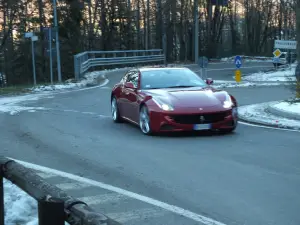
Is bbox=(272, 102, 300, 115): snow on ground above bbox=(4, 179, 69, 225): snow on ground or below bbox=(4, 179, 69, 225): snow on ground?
below

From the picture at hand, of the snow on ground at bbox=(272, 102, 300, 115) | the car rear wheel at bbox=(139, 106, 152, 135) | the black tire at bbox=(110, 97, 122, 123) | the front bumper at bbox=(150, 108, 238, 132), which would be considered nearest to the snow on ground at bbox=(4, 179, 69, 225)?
the front bumper at bbox=(150, 108, 238, 132)

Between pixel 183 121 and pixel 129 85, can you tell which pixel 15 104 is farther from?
pixel 183 121

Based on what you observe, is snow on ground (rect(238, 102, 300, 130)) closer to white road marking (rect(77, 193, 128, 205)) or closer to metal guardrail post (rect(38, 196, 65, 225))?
white road marking (rect(77, 193, 128, 205))

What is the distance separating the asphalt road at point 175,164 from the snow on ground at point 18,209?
782 millimetres

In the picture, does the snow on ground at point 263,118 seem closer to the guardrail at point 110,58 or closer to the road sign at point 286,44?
the road sign at point 286,44

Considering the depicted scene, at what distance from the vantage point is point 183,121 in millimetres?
10156

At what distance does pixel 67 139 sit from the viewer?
10211 mm

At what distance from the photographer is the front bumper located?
10.1m

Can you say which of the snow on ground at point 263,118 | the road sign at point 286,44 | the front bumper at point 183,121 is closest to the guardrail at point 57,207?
the front bumper at point 183,121

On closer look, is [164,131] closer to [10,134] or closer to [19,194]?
[10,134]

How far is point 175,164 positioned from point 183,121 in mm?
2484

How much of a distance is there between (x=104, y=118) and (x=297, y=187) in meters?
7.66

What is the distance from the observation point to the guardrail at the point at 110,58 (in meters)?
28.1

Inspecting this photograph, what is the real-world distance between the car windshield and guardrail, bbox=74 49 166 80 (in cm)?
1566
